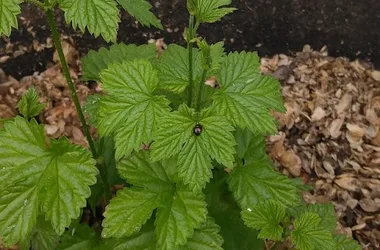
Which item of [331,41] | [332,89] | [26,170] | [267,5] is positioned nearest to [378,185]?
[332,89]

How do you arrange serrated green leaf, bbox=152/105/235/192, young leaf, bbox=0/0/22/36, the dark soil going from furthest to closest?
the dark soil < serrated green leaf, bbox=152/105/235/192 < young leaf, bbox=0/0/22/36

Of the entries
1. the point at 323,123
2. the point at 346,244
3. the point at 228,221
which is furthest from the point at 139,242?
the point at 323,123

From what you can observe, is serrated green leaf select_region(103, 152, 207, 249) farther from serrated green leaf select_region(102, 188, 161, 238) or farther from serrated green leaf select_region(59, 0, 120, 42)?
serrated green leaf select_region(59, 0, 120, 42)

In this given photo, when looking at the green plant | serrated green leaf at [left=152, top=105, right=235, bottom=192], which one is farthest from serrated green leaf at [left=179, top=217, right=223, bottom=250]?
serrated green leaf at [left=152, top=105, right=235, bottom=192]

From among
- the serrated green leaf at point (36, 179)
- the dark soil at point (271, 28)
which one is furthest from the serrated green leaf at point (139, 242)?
the dark soil at point (271, 28)

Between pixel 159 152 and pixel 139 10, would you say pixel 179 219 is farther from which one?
pixel 139 10

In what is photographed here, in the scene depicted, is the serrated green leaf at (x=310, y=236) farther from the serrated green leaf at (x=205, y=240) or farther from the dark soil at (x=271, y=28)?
the dark soil at (x=271, y=28)
